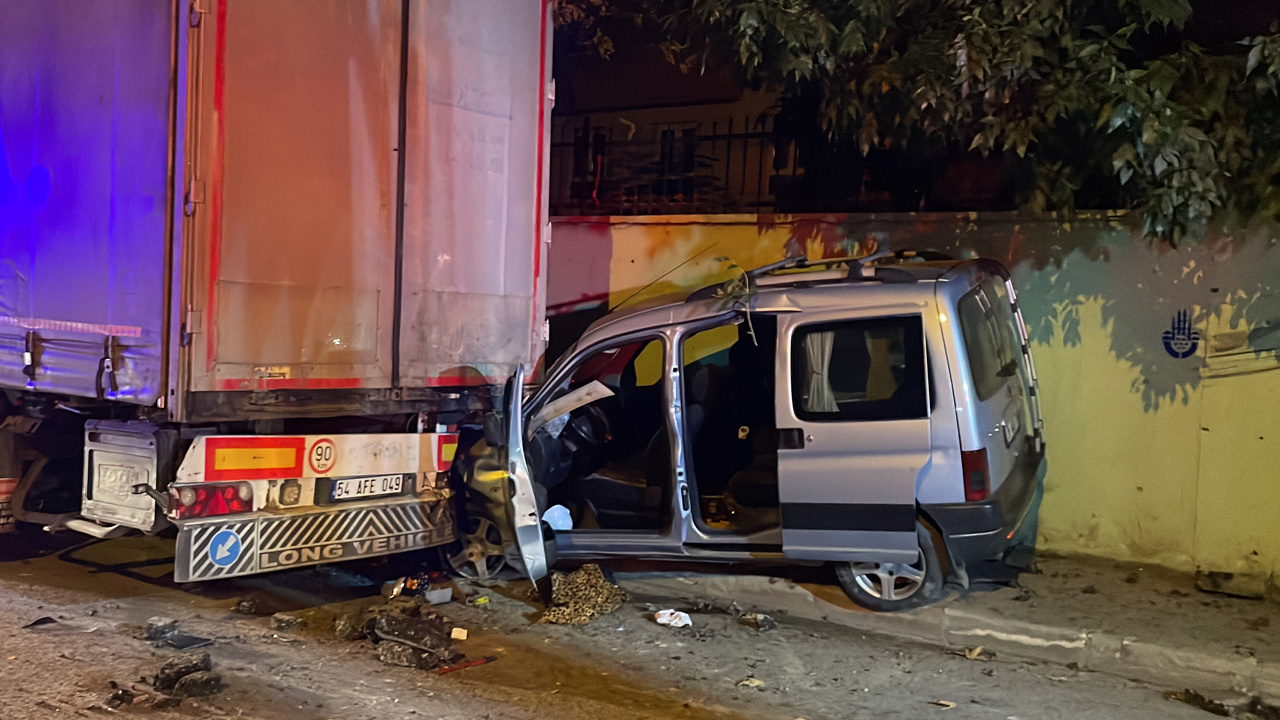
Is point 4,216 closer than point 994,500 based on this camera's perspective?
No

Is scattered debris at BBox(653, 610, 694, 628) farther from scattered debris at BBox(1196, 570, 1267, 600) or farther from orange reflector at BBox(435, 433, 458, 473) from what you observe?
scattered debris at BBox(1196, 570, 1267, 600)

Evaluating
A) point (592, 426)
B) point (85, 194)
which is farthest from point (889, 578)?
point (85, 194)

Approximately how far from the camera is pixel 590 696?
15.0 ft

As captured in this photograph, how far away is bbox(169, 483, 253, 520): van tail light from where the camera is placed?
4.90 meters

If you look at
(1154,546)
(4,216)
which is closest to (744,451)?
(1154,546)

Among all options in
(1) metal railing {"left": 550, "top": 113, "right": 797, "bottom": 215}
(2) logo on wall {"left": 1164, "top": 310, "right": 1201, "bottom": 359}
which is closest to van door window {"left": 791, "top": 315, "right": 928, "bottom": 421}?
(2) logo on wall {"left": 1164, "top": 310, "right": 1201, "bottom": 359}

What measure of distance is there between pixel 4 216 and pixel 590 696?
4.16 m

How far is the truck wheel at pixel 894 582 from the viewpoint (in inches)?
209

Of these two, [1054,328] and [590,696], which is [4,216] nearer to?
[590,696]

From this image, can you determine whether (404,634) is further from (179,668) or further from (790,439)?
(790,439)

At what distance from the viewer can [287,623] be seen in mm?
5414

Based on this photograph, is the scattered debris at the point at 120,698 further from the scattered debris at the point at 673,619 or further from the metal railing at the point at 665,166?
the metal railing at the point at 665,166

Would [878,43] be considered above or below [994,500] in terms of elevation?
above

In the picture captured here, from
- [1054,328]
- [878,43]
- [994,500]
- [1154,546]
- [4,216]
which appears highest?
[878,43]
